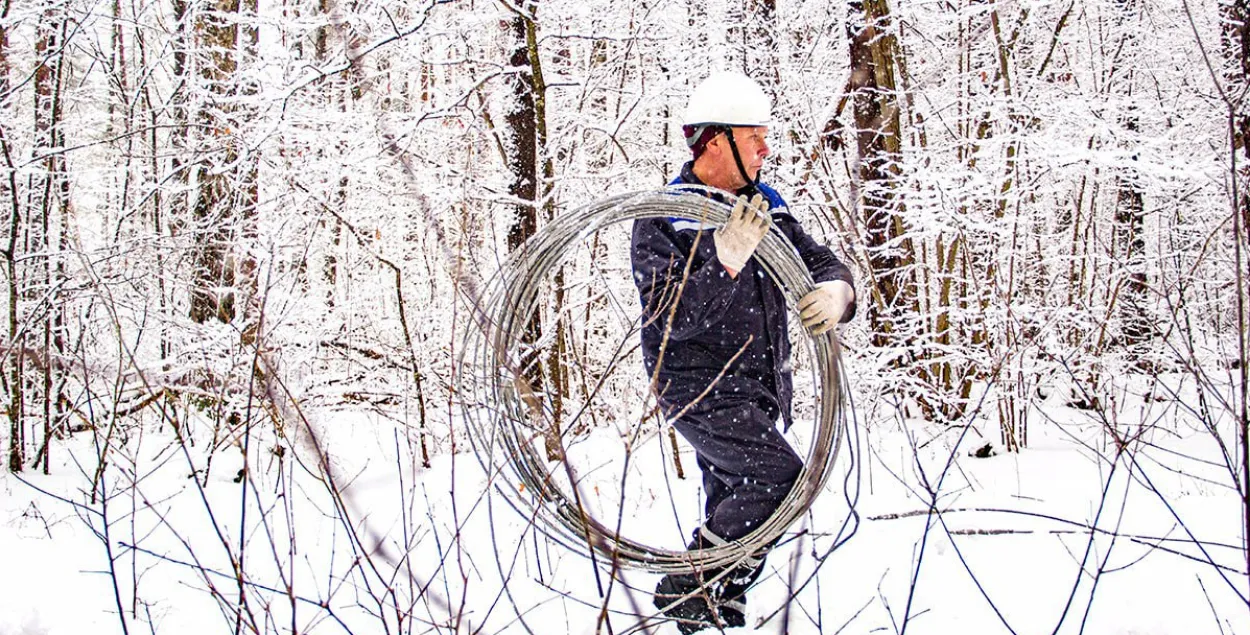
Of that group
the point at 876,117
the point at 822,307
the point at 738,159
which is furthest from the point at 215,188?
the point at 822,307

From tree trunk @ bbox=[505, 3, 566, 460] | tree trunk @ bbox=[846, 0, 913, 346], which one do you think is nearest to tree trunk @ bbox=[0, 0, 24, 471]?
tree trunk @ bbox=[505, 3, 566, 460]

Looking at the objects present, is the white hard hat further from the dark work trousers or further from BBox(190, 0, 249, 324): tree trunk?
BBox(190, 0, 249, 324): tree trunk

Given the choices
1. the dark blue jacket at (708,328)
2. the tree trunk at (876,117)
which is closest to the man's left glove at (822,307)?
the dark blue jacket at (708,328)

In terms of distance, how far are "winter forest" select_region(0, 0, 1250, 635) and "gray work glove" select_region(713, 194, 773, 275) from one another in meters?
0.57

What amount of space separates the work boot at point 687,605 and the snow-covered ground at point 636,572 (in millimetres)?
108

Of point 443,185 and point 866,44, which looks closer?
point 443,185

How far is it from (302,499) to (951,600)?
12.1ft

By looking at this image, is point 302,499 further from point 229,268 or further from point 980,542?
point 980,542

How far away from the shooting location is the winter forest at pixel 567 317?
10.5 ft

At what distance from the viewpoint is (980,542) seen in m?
3.34

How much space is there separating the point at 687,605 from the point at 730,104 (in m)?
1.65

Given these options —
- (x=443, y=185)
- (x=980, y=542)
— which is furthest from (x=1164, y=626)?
(x=443, y=185)

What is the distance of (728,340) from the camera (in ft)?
9.25

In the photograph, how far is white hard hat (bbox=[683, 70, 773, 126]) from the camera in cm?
276
